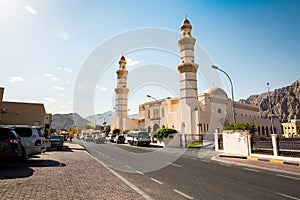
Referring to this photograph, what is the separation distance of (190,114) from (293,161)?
2988 cm

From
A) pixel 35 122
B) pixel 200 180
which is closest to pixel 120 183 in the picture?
pixel 200 180

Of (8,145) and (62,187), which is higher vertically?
(8,145)

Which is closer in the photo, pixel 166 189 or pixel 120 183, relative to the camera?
pixel 166 189

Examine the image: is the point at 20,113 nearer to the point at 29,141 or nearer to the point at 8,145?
the point at 29,141

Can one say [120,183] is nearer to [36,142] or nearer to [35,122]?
[36,142]

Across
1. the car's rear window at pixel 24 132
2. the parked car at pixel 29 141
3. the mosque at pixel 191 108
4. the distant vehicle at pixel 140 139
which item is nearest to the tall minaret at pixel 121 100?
the mosque at pixel 191 108

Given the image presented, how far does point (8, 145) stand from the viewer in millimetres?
9219

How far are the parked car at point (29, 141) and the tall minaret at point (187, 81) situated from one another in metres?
34.3

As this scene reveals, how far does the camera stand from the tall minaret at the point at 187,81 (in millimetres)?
44156

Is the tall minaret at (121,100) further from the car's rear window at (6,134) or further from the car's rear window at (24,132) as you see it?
the car's rear window at (6,134)

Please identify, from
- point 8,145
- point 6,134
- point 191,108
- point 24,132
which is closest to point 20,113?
point 24,132

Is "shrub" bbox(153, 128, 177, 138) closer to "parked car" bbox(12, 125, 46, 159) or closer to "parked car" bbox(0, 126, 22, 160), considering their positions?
"parked car" bbox(12, 125, 46, 159)

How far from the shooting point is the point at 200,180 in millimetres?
8133

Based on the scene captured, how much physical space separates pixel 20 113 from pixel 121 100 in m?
40.3
